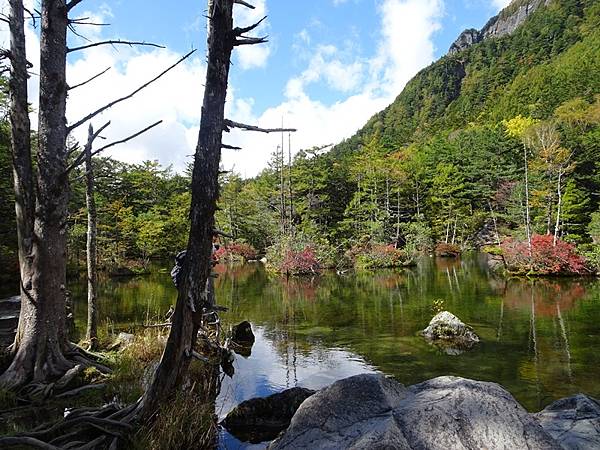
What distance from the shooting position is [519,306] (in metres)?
13.2

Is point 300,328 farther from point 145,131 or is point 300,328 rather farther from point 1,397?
point 145,131

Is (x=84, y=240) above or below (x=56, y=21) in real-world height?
below

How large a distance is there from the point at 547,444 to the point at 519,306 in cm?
1194

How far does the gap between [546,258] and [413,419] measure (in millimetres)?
20687

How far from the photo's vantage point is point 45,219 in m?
5.01

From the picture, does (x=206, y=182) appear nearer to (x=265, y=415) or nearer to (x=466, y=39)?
(x=265, y=415)

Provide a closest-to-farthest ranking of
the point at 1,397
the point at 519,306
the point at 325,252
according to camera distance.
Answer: the point at 1,397 → the point at 519,306 → the point at 325,252

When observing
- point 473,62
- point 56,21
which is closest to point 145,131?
point 56,21

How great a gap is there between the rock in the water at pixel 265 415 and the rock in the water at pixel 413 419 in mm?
2117

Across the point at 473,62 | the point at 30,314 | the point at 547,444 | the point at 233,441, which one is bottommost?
the point at 233,441

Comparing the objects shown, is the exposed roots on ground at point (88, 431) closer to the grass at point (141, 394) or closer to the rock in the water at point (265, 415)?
the grass at point (141, 394)

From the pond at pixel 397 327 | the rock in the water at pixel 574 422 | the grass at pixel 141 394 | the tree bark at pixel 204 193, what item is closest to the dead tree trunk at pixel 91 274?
the grass at pixel 141 394

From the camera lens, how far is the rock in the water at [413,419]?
2557 millimetres

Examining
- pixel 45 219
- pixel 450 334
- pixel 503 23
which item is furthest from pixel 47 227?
pixel 503 23
